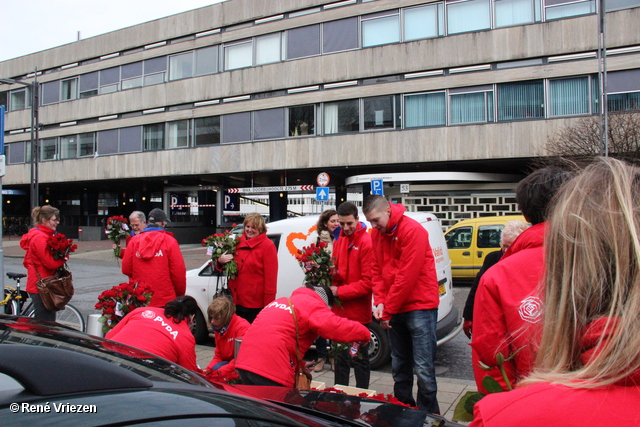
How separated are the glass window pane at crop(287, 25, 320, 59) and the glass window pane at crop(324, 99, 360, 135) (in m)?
2.74

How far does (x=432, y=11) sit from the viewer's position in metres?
20.5

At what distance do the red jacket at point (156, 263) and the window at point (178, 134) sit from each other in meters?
22.0

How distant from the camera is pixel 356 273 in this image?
4867 millimetres

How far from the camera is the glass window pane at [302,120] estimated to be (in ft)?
75.8

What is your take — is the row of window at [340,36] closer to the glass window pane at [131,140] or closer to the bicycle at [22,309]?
the glass window pane at [131,140]

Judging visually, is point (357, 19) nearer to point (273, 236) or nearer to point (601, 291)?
point (273, 236)

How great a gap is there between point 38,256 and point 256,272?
273 centimetres

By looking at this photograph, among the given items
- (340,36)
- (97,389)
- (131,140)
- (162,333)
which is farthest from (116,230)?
(131,140)

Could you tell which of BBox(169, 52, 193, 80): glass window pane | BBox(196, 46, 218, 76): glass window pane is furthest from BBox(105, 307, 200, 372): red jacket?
BBox(169, 52, 193, 80): glass window pane

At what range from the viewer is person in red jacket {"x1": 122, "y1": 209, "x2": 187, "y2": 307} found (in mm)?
5328

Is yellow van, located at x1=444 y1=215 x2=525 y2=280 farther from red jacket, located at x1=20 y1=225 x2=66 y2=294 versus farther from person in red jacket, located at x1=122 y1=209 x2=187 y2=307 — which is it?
red jacket, located at x1=20 y1=225 x2=66 y2=294

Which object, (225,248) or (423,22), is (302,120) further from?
(225,248)

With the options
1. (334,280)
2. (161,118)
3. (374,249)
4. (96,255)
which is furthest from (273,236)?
(161,118)

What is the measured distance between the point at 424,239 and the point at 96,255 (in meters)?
22.1
